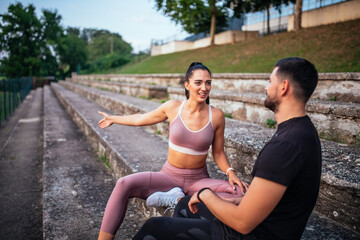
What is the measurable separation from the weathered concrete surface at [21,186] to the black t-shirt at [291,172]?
2.29 metres

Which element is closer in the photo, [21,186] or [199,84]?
[199,84]

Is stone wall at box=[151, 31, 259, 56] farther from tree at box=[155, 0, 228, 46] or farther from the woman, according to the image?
the woman

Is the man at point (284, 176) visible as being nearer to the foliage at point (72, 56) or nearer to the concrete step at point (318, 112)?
the concrete step at point (318, 112)

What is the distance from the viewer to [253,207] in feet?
3.37

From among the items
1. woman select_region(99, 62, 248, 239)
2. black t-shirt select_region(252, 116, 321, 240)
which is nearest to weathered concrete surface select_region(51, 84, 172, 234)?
woman select_region(99, 62, 248, 239)

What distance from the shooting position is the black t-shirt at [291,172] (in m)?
0.99

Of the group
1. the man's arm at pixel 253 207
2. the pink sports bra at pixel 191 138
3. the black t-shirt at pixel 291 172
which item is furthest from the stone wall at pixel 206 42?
the man's arm at pixel 253 207

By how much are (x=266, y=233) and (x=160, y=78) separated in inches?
322

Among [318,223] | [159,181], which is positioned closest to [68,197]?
[159,181]

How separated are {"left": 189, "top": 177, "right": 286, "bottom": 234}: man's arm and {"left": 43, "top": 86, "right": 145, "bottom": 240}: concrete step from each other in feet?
3.97

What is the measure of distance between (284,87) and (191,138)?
1.02 meters

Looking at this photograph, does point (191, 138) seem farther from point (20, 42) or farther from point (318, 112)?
point (20, 42)

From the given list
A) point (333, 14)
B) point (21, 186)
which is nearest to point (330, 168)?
point (21, 186)

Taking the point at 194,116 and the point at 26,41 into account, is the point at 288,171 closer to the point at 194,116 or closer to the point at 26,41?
the point at 194,116
